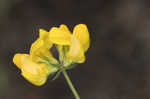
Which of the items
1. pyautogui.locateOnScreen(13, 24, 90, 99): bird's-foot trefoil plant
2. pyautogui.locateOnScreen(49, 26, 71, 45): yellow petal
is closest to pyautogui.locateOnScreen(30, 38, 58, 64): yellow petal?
pyautogui.locateOnScreen(13, 24, 90, 99): bird's-foot trefoil plant

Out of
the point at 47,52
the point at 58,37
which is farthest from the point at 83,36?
the point at 47,52

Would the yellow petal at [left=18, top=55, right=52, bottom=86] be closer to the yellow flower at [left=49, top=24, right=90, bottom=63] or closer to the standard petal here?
the standard petal

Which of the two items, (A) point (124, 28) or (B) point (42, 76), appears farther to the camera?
(A) point (124, 28)

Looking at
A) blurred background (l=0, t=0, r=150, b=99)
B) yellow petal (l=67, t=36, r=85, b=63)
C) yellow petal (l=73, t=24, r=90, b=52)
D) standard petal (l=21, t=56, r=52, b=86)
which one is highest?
yellow petal (l=73, t=24, r=90, b=52)

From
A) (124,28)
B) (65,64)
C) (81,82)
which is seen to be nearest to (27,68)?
(65,64)

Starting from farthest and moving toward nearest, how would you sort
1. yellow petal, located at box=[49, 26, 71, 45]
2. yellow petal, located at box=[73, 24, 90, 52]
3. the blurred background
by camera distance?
the blurred background < yellow petal, located at box=[73, 24, 90, 52] < yellow petal, located at box=[49, 26, 71, 45]

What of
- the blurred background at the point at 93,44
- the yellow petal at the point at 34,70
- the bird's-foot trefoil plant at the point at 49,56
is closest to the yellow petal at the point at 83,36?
the bird's-foot trefoil plant at the point at 49,56

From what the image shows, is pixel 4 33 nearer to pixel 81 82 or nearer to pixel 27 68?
pixel 81 82
